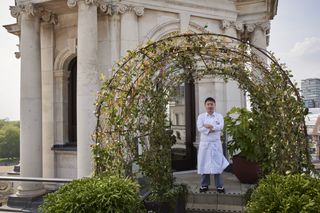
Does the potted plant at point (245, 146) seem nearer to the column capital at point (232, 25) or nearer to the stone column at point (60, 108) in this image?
the column capital at point (232, 25)

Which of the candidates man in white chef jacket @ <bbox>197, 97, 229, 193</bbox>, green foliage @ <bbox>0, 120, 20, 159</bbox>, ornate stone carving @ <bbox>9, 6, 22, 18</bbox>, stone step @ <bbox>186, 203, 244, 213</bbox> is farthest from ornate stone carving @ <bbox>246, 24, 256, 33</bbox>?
green foliage @ <bbox>0, 120, 20, 159</bbox>

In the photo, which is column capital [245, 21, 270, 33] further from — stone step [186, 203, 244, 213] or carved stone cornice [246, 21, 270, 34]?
stone step [186, 203, 244, 213]

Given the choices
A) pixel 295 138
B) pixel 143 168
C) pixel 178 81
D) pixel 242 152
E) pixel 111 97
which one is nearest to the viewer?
pixel 295 138

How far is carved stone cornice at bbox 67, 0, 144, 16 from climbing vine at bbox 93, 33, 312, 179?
3331 mm

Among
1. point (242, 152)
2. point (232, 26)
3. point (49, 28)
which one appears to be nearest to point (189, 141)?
point (242, 152)

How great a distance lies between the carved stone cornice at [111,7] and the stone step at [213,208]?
5.20m

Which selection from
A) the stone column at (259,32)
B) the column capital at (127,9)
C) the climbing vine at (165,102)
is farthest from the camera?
the stone column at (259,32)

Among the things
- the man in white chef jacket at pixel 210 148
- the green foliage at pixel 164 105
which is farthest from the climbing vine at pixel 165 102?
the man in white chef jacket at pixel 210 148

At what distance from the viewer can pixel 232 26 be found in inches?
392

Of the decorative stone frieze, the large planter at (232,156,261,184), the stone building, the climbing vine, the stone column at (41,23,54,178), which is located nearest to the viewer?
the climbing vine

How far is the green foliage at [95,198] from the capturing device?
3607 mm

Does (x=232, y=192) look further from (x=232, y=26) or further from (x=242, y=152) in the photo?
(x=232, y=26)

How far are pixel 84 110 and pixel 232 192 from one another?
155 inches

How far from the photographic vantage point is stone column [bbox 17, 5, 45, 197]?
850 centimetres
